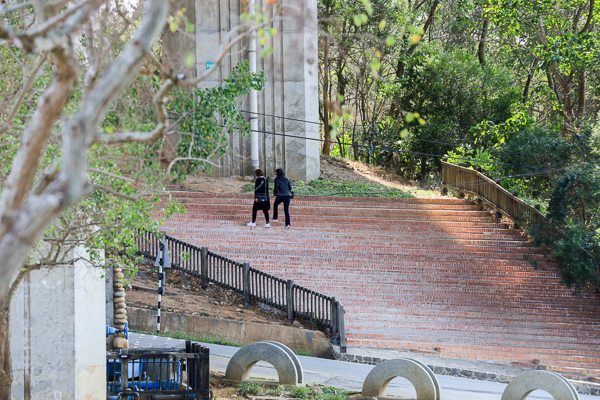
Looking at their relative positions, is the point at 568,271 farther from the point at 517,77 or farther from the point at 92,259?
the point at 517,77

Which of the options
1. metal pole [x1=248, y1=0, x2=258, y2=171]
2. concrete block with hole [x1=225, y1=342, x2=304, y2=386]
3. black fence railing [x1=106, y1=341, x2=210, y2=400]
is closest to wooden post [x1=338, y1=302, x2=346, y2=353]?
concrete block with hole [x1=225, y1=342, x2=304, y2=386]

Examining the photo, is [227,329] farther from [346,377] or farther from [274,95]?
[274,95]

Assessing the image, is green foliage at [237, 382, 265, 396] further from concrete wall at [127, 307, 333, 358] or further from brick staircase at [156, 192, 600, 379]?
brick staircase at [156, 192, 600, 379]

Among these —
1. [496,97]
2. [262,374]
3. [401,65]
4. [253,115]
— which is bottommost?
[262,374]

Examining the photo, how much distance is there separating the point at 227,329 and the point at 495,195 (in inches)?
426

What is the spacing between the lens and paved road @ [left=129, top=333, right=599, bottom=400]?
9.38 meters

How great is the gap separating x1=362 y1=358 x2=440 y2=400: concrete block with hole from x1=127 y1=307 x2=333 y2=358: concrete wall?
156 inches

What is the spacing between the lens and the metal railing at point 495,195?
17875mm

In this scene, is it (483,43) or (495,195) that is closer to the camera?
(495,195)

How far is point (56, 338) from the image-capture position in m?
6.95

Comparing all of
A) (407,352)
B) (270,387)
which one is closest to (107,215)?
(270,387)

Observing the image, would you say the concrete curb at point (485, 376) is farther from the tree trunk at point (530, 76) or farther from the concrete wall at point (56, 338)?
the tree trunk at point (530, 76)

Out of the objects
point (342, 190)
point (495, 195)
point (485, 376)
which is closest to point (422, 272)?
point (495, 195)

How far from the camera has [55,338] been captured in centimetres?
694
